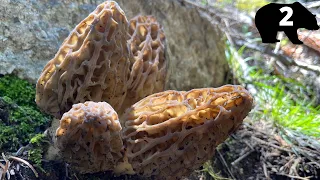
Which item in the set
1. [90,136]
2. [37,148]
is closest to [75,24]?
[37,148]

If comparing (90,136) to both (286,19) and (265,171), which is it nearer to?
(265,171)

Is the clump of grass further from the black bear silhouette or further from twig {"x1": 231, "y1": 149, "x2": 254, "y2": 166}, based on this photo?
the black bear silhouette

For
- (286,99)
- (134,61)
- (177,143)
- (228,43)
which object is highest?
(134,61)

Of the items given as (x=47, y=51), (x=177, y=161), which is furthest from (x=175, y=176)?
(x=47, y=51)

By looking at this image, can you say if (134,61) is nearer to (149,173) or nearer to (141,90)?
(141,90)

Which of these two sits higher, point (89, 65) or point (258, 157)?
point (89, 65)

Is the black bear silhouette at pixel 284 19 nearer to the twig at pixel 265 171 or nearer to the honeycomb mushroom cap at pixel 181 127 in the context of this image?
the twig at pixel 265 171
